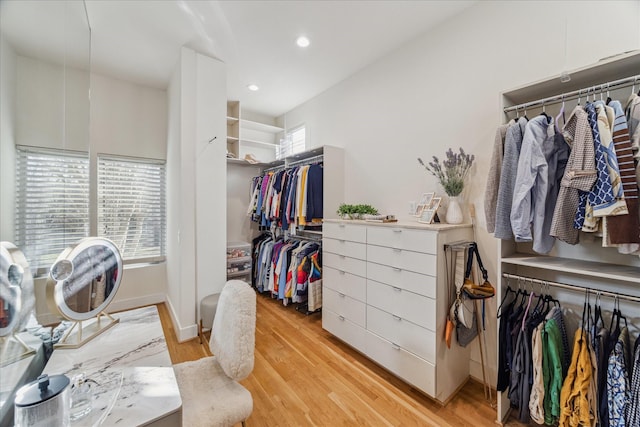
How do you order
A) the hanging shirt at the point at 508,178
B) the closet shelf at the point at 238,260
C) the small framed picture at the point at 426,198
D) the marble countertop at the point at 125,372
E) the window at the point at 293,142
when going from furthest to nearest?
the window at the point at 293,142
the closet shelf at the point at 238,260
the small framed picture at the point at 426,198
the hanging shirt at the point at 508,178
the marble countertop at the point at 125,372

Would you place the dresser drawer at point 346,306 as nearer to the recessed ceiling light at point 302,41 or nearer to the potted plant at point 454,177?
the potted plant at point 454,177

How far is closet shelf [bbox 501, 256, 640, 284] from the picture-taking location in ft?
3.76

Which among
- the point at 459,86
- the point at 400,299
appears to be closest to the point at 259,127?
Result: the point at 459,86

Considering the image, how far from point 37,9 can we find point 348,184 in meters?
2.60

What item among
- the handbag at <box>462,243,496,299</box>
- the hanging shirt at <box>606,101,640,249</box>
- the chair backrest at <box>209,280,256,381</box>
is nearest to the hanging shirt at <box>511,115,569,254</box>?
the hanging shirt at <box>606,101,640,249</box>

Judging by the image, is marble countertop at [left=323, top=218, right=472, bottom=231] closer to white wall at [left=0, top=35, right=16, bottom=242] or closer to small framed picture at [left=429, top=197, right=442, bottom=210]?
small framed picture at [left=429, top=197, right=442, bottom=210]

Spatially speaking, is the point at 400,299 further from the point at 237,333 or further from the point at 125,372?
the point at 125,372

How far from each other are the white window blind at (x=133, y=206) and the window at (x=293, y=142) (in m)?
1.75

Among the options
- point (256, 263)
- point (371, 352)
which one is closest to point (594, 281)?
point (371, 352)

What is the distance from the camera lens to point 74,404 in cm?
76

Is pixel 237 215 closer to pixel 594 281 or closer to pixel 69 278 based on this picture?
pixel 69 278

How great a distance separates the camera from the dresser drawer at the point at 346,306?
2.12 meters

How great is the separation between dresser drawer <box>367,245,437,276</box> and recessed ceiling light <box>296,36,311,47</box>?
2022 mm

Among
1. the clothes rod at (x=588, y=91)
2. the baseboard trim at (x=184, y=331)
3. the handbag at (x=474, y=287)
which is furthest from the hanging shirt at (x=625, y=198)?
the baseboard trim at (x=184, y=331)
